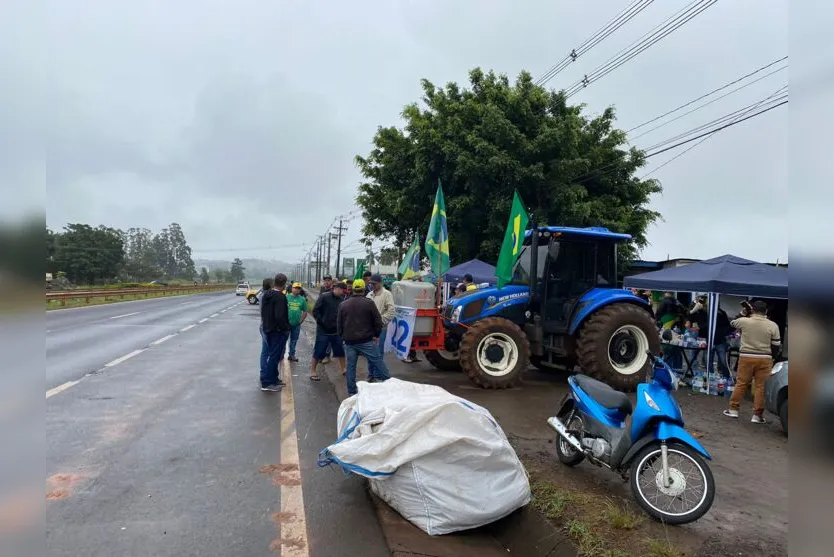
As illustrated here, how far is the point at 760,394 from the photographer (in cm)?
727

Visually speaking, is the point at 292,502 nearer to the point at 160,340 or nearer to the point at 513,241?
the point at 513,241

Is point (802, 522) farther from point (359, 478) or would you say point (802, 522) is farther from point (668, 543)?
point (359, 478)

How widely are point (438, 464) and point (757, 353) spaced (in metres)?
5.80

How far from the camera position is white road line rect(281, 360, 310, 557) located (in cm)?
362

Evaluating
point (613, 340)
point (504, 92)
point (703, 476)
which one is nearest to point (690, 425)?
point (613, 340)

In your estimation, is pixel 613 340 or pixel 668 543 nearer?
pixel 668 543

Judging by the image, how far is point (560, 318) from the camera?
367 inches

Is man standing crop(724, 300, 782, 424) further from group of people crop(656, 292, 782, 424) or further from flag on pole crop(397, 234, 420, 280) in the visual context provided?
flag on pole crop(397, 234, 420, 280)

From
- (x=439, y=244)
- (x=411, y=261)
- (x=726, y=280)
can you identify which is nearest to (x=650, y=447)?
(x=726, y=280)

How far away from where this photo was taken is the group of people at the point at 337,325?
24.6ft

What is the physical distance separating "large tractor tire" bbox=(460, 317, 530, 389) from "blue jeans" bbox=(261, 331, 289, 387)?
3.00 m

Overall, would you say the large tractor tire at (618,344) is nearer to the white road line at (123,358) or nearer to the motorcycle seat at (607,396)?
the motorcycle seat at (607,396)

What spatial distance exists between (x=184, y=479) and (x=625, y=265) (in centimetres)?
2007

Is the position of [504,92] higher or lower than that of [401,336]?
higher
